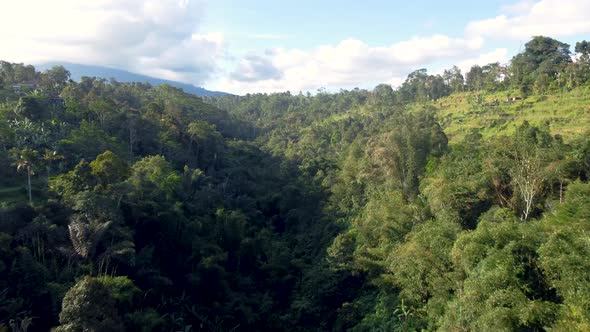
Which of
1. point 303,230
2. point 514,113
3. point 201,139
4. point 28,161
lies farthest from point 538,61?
point 28,161

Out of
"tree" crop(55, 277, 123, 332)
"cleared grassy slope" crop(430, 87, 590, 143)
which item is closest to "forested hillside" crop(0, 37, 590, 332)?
"tree" crop(55, 277, 123, 332)

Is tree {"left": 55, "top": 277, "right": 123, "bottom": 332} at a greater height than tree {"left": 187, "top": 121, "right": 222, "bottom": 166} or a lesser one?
lesser

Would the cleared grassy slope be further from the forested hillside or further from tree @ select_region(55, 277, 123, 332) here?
tree @ select_region(55, 277, 123, 332)

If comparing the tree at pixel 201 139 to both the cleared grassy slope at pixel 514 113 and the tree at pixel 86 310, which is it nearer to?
the cleared grassy slope at pixel 514 113

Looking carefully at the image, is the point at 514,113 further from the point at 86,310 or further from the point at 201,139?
the point at 86,310

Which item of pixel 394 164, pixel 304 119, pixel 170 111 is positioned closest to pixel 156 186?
pixel 394 164
